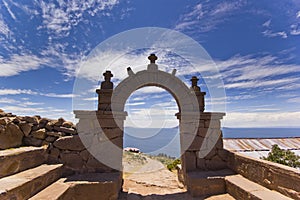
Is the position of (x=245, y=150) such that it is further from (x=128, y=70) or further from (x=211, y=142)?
(x=128, y=70)

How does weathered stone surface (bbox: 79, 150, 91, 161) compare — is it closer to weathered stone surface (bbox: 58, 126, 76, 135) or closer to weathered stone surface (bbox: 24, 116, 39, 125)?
weathered stone surface (bbox: 58, 126, 76, 135)

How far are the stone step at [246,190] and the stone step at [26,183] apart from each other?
365 centimetres

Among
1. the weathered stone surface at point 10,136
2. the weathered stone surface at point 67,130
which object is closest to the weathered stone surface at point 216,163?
the weathered stone surface at point 67,130

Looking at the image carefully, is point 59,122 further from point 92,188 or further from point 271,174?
point 271,174

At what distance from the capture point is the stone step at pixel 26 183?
7.86 feet

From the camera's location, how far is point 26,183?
2.73 metres

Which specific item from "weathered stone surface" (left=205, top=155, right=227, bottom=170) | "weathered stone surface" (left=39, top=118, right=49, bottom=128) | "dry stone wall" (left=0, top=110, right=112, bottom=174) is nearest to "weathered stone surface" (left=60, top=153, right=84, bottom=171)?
"dry stone wall" (left=0, top=110, right=112, bottom=174)

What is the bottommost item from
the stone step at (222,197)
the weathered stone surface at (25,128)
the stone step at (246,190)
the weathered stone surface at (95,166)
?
the stone step at (222,197)

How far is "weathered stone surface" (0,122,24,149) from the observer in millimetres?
3844

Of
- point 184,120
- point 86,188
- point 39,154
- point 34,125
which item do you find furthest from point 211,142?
point 34,125

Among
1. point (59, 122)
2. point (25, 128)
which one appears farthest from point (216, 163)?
point (25, 128)

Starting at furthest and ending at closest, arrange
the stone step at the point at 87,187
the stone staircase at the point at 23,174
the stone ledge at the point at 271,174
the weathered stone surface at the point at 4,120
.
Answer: the weathered stone surface at the point at 4,120 < the stone step at the point at 87,187 < the stone ledge at the point at 271,174 < the stone staircase at the point at 23,174

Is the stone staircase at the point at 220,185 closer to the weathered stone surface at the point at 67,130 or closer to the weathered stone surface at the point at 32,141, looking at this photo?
the weathered stone surface at the point at 67,130

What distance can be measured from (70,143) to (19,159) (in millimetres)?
1208
